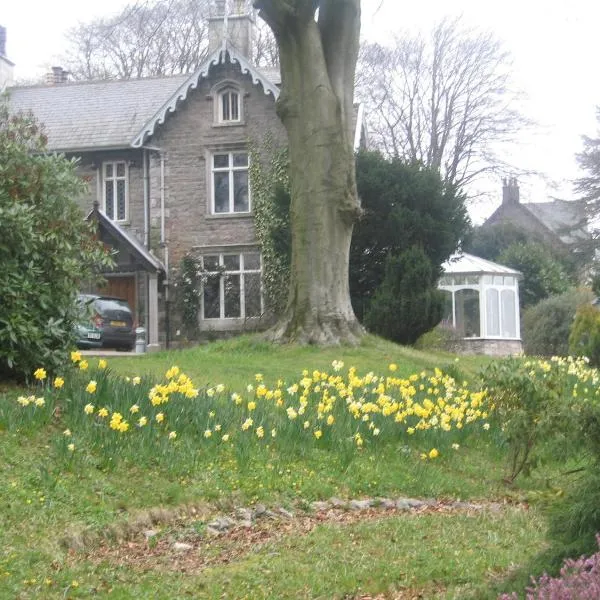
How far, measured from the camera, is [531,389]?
10117 millimetres

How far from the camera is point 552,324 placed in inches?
1474

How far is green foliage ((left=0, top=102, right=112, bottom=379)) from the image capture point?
1001 centimetres

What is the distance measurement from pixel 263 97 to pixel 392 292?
34.2 feet

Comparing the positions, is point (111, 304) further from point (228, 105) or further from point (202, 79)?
point (202, 79)

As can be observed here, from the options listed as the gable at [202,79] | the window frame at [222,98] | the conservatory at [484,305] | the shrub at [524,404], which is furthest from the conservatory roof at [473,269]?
the shrub at [524,404]

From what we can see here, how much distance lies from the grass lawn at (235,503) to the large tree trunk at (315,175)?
21.5 feet

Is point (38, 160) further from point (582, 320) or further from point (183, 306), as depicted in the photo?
point (183, 306)

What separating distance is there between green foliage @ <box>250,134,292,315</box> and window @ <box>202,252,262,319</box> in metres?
0.51

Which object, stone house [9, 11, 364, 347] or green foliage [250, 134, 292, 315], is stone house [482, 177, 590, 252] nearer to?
green foliage [250, 134, 292, 315]

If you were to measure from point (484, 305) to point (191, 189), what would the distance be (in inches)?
476

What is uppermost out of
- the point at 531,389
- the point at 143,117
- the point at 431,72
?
the point at 431,72

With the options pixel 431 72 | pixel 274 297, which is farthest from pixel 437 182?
pixel 431 72

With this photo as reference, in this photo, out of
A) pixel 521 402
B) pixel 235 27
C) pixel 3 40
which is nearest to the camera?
pixel 521 402

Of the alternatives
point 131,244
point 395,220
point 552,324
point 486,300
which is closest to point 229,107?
point 131,244
